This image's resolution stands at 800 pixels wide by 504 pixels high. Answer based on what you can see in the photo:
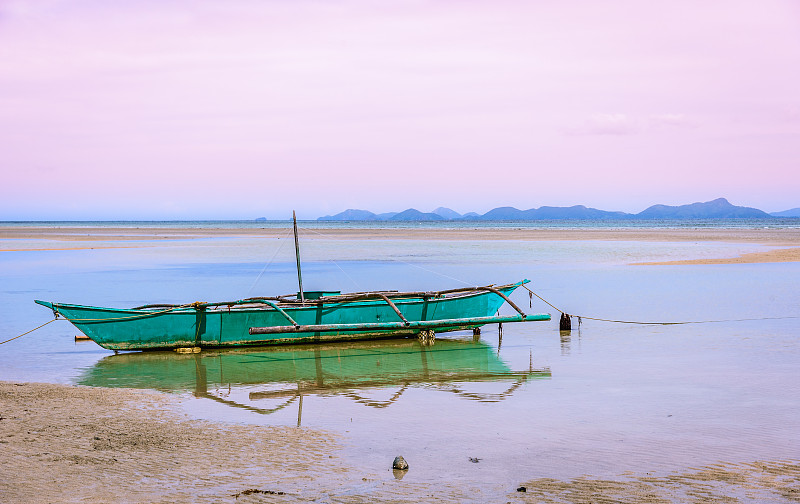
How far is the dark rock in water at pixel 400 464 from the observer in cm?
751

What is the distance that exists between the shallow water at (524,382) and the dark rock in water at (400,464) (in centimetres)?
10

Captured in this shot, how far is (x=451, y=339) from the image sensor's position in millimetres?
16812

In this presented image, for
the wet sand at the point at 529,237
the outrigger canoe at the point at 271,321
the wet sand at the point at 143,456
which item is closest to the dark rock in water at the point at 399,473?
the wet sand at the point at 143,456

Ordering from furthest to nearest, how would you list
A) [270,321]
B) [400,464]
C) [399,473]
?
[270,321] → [400,464] → [399,473]

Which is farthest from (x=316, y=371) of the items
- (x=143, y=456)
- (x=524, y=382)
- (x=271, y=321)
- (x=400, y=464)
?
(x=400, y=464)

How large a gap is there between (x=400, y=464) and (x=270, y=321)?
8.23 metres

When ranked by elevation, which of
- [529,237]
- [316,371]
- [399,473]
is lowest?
[316,371]

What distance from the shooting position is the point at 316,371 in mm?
13180

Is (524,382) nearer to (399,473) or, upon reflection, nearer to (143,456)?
(399,473)

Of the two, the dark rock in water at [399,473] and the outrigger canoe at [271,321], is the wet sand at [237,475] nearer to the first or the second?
the dark rock in water at [399,473]

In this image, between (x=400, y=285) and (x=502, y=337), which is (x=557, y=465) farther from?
(x=400, y=285)

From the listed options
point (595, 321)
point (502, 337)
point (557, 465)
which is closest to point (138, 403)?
point (557, 465)

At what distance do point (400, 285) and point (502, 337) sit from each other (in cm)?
962

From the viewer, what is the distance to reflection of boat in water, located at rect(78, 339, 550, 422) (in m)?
11.5
